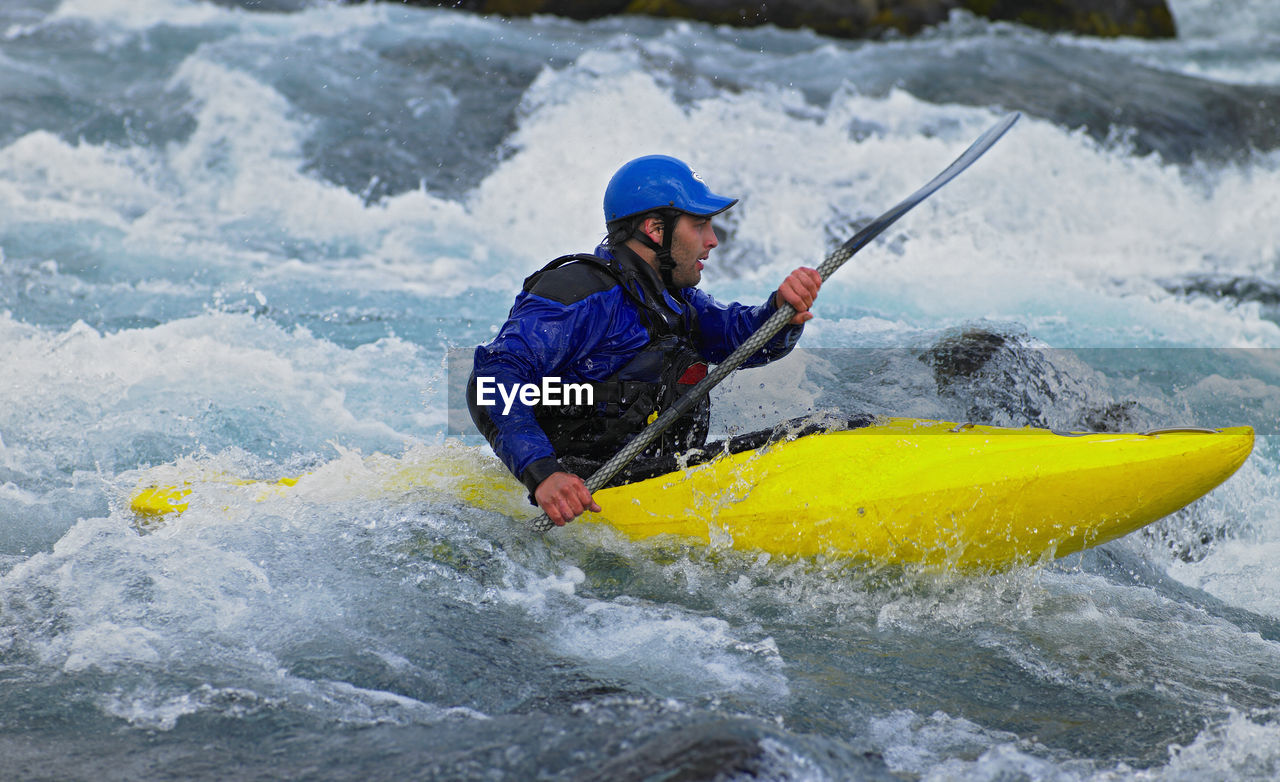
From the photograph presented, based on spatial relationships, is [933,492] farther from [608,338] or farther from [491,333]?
[491,333]

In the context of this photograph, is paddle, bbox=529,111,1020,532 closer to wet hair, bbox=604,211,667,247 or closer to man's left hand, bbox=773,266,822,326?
man's left hand, bbox=773,266,822,326

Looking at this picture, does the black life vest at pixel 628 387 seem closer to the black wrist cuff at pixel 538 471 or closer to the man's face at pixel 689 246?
the man's face at pixel 689 246

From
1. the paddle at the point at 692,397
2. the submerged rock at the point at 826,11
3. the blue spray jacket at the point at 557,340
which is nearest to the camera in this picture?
→ the blue spray jacket at the point at 557,340

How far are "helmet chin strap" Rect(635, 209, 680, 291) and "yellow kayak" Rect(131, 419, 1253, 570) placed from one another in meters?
0.57

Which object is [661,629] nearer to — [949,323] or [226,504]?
[226,504]


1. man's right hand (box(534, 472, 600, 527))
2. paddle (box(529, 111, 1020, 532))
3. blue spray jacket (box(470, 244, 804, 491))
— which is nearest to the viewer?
man's right hand (box(534, 472, 600, 527))

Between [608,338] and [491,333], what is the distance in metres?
2.98

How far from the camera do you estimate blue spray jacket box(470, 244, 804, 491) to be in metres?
2.86

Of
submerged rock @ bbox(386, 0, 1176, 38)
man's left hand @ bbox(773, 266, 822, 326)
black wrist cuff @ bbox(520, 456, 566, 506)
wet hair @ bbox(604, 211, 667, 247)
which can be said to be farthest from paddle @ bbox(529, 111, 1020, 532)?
submerged rock @ bbox(386, 0, 1176, 38)

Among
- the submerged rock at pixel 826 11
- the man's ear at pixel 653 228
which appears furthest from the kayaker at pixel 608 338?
the submerged rock at pixel 826 11

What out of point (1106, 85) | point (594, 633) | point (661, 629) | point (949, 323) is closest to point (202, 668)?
point (594, 633)

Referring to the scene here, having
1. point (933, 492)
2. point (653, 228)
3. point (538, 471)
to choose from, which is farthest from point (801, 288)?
point (538, 471)

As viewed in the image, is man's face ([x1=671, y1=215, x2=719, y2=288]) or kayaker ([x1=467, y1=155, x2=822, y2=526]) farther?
man's face ([x1=671, y1=215, x2=719, y2=288])

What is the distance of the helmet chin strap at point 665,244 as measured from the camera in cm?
303
